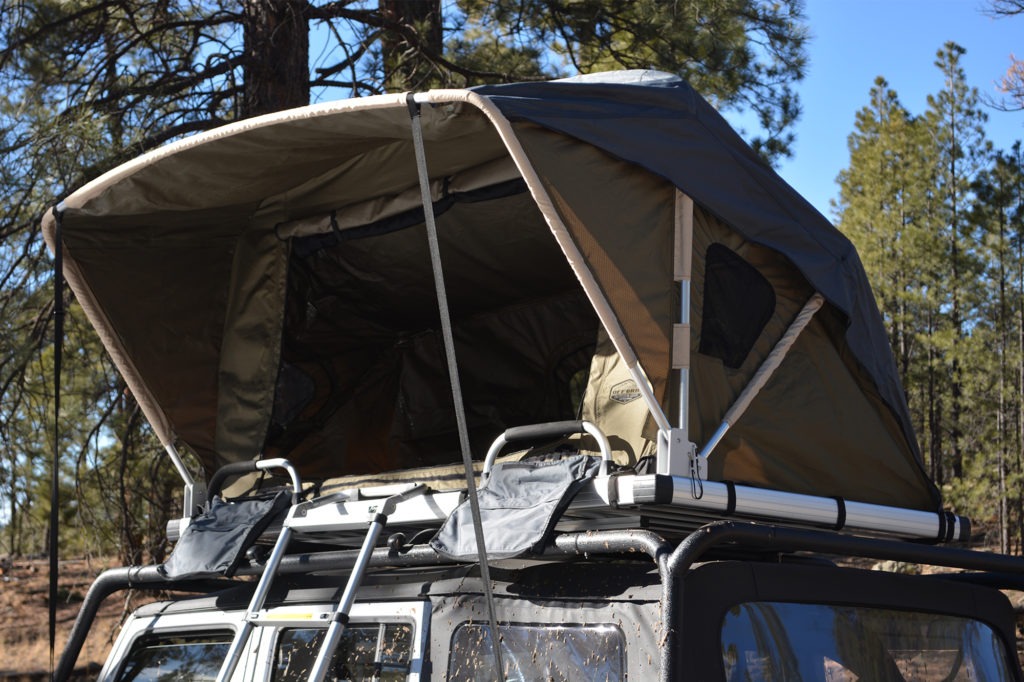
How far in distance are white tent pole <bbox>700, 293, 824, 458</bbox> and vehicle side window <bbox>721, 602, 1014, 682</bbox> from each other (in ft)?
2.02

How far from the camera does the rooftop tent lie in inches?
138

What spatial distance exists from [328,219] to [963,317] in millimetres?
23060

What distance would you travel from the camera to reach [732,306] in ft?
12.4

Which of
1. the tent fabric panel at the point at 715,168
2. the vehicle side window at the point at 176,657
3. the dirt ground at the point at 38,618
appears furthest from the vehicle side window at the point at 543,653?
the dirt ground at the point at 38,618

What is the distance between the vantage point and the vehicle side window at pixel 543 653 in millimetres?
2826

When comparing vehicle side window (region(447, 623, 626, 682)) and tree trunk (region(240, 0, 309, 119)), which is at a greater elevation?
tree trunk (region(240, 0, 309, 119))

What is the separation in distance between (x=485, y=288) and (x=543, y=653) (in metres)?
3.20

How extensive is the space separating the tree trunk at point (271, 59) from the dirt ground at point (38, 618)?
18.5 feet

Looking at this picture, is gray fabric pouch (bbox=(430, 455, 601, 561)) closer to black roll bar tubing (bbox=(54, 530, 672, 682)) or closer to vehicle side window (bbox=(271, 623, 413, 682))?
black roll bar tubing (bbox=(54, 530, 672, 682))

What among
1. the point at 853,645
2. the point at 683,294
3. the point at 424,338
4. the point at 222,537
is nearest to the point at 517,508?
the point at 683,294

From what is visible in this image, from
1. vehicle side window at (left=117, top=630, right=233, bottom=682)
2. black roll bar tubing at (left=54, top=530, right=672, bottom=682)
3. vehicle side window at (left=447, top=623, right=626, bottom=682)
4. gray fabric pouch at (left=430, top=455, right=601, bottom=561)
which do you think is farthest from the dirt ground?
vehicle side window at (left=447, top=623, right=626, bottom=682)

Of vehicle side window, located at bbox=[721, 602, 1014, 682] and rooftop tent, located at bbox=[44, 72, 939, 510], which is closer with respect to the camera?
vehicle side window, located at bbox=[721, 602, 1014, 682]

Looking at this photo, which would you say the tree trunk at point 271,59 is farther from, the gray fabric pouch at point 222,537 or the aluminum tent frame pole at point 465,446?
the aluminum tent frame pole at point 465,446

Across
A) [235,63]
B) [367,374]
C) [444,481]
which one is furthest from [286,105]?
[444,481]
